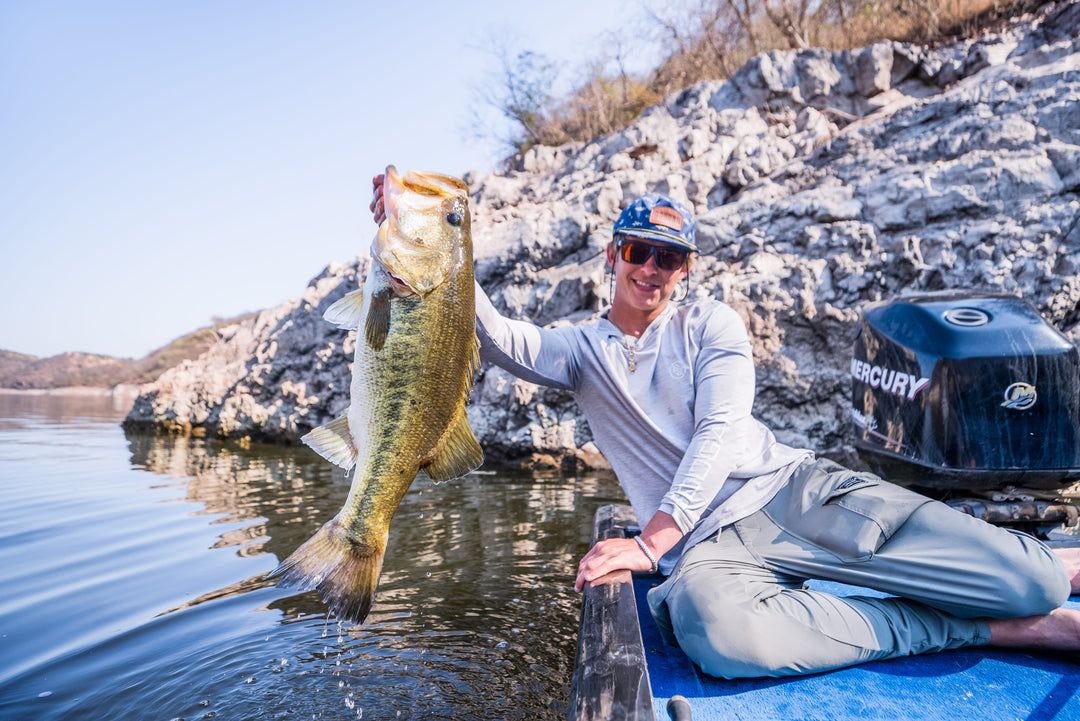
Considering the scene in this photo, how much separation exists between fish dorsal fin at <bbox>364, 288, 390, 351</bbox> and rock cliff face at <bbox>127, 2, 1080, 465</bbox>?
24.8ft

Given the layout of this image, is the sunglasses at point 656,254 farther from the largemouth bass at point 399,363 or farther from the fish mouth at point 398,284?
the fish mouth at point 398,284

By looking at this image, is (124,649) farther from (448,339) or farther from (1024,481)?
(1024,481)

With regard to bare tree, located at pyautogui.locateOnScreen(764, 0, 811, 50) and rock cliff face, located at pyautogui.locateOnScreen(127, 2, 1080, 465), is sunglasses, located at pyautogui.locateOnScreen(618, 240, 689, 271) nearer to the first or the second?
rock cliff face, located at pyautogui.locateOnScreen(127, 2, 1080, 465)

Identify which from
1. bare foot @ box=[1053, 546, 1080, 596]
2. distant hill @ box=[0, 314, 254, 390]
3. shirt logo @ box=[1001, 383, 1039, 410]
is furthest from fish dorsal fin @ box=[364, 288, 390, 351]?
distant hill @ box=[0, 314, 254, 390]

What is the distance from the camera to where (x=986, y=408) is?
3.81m

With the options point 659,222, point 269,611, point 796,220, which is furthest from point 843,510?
point 796,220

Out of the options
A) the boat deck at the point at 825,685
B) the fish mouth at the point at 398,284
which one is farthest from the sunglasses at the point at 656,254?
the boat deck at the point at 825,685

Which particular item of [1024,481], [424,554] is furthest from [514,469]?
[1024,481]

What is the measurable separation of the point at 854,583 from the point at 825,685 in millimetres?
493

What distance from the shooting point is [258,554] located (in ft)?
18.0

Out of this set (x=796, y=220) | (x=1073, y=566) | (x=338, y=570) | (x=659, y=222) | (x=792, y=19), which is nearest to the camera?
(x=338, y=570)

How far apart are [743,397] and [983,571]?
110 cm

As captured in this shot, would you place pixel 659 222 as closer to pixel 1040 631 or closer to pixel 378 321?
pixel 378 321

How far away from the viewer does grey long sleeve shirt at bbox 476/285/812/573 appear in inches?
111
